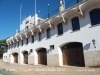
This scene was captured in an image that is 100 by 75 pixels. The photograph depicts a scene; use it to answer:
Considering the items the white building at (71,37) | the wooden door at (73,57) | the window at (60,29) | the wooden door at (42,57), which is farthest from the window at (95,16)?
the wooden door at (42,57)

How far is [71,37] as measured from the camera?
13.6 m

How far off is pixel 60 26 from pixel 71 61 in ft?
17.6

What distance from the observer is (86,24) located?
12227mm

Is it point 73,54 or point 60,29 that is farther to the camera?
point 60,29

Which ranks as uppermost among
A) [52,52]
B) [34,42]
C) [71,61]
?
[34,42]

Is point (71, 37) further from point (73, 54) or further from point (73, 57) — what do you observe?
point (73, 57)

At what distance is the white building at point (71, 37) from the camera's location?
37.5 ft

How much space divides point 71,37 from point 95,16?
383cm

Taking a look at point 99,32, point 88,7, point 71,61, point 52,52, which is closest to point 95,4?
point 88,7

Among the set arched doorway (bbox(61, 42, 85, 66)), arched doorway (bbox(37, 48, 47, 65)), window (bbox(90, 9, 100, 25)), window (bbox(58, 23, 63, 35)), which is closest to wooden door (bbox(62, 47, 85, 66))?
arched doorway (bbox(61, 42, 85, 66))

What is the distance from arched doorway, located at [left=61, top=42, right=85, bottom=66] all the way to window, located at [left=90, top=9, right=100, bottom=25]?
3.41 m

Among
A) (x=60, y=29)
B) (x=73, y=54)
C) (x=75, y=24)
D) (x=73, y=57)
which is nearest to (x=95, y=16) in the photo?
(x=75, y=24)

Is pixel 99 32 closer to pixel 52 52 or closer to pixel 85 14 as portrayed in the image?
pixel 85 14

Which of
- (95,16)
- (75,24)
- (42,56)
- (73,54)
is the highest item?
(95,16)
